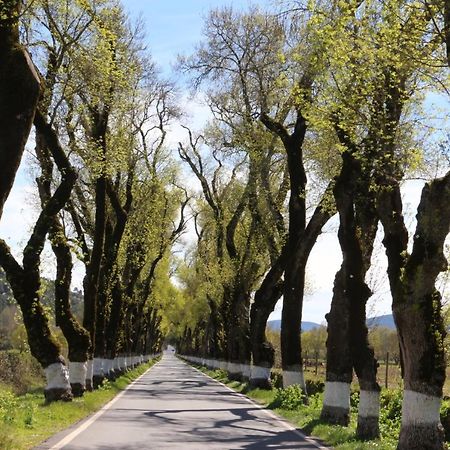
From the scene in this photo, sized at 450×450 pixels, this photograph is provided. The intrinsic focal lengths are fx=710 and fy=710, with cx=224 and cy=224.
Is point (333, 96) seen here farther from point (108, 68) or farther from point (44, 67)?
point (44, 67)

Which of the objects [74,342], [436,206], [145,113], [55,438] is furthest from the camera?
[145,113]

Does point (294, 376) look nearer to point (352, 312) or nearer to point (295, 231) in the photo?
point (295, 231)

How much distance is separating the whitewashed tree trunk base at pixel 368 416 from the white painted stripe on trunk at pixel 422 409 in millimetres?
3489

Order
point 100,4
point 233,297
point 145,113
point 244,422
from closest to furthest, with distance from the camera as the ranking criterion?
1. point 100,4
2. point 244,422
3. point 145,113
4. point 233,297

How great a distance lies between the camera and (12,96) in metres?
8.55

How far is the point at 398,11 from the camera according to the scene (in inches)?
413

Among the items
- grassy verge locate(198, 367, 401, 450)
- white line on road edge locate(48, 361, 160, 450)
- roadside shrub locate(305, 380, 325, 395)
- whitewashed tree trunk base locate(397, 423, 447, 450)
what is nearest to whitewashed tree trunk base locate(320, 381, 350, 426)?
grassy verge locate(198, 367, 401, 450)

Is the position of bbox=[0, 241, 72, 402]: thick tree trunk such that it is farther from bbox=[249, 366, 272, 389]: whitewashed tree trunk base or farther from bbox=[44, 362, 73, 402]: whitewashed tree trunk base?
bbox=[249, 366, 272, 389]: whitewashed tree trunk base

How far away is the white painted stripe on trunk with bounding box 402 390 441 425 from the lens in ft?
34.3

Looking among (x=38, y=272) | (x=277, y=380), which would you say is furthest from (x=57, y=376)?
(x=277, y=380)

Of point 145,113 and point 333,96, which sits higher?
point 145,113

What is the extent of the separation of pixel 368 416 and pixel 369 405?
0.76ft

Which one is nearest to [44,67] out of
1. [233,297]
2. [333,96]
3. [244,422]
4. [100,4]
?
[100,4]

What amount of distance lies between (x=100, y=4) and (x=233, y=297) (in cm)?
2386
